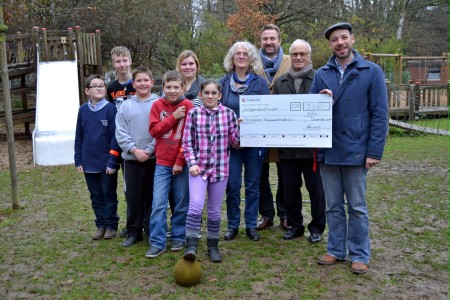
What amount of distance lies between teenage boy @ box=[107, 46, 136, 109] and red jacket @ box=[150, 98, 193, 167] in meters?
0.73

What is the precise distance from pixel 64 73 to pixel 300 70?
10.4 meters

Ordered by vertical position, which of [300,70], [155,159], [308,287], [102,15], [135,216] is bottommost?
[308,287]

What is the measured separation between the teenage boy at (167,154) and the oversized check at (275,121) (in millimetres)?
584

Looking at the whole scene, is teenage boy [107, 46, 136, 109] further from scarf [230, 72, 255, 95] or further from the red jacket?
scarf [230, 72, 255, 95]

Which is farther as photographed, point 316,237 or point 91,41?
point 91,41

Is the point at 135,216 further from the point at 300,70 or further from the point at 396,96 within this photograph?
the point at 396,96

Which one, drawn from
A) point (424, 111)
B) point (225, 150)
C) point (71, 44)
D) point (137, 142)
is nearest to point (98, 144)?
point (137, 142)

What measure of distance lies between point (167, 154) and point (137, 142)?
1.22 ft

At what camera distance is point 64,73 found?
46.1 feet

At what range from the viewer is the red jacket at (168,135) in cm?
482

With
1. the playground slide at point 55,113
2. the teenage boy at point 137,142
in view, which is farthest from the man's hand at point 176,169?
the playground slide at point 55,113

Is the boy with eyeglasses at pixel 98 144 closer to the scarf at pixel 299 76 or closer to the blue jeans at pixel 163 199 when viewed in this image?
the blue jeans at pixel 163 199

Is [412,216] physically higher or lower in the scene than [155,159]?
lower

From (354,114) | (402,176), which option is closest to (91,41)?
(402,176)
